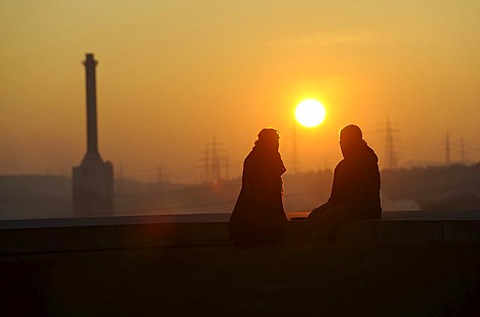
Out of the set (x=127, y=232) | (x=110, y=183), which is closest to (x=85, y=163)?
(x=110, y=183)

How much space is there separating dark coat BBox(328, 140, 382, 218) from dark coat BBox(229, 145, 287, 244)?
0.60 m

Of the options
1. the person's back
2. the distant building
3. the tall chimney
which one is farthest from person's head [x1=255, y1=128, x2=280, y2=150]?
the distant building

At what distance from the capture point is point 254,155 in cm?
1295

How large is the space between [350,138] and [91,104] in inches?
3471

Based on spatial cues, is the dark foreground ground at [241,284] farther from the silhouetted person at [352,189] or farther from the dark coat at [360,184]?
the dark coat at [360,184]

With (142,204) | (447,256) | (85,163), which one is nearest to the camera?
(447,256)

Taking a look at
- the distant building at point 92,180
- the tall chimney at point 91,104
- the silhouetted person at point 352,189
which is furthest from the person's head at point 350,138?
the distant building at point 92,180

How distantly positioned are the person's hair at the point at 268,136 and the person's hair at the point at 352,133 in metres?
0.71

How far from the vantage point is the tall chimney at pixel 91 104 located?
324 feet

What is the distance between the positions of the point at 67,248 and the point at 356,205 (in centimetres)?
296

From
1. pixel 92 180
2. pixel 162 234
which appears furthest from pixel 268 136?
pixel 92 180

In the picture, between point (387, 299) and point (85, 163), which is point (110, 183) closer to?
point (85, 163)

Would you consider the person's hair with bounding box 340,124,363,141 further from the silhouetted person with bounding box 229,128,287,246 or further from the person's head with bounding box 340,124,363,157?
the silhouetted person with bounding box 229,128,287,246

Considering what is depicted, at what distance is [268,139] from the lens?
12.9 m
